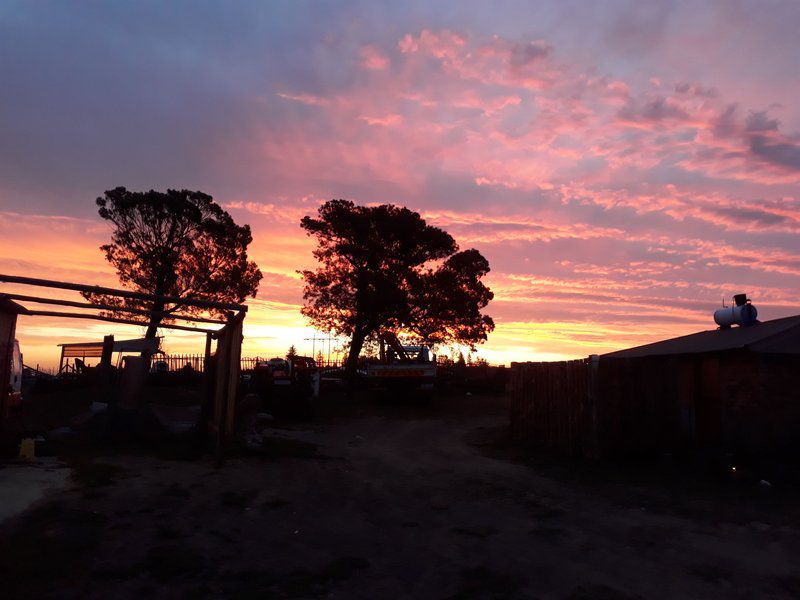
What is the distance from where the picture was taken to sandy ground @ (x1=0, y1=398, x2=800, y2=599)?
19.4 ft

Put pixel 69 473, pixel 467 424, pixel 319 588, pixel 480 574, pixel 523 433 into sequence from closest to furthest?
pixel 319 588, pixel 480 574, pixel 69 473, pixel 523 433, pixel 467 424

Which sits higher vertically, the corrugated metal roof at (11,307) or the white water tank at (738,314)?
the white water tank at (738,314)

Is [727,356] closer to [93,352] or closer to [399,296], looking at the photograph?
[399,296]

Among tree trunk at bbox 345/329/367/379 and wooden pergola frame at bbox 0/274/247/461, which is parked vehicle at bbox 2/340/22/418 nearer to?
wooden pergola frame at bbox 0/274/247/461

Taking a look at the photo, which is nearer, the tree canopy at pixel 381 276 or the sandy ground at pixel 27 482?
the sandy ground at pixel 27 482

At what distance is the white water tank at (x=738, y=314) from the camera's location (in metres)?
17.8

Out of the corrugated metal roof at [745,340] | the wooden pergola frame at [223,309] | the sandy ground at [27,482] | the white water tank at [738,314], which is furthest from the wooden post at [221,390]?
the white water tank at [738,314]

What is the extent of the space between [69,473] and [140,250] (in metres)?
26.9

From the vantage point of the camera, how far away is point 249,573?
6117 mm

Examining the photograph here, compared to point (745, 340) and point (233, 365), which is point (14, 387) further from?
point (745, 340)

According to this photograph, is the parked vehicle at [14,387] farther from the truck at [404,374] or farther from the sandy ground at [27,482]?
the truck at [404,374]

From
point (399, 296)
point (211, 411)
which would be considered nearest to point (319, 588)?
point (211, 411)

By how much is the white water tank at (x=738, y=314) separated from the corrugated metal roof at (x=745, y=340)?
0.25 metres

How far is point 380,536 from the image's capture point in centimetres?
772
